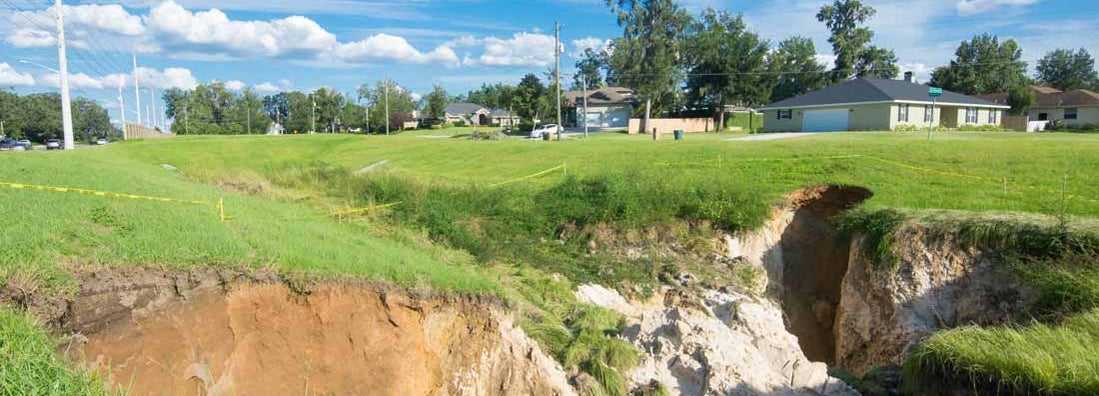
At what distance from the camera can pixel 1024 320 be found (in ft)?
29.9

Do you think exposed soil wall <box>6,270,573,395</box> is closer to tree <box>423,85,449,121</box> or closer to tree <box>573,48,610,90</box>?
tree <box>573,48,610,90</box>

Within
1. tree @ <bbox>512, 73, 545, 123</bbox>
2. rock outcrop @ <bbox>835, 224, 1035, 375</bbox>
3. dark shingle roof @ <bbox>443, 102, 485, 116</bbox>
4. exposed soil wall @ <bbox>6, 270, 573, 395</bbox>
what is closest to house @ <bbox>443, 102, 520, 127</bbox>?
dark shingle roof @ <bbox>443, 102, 485, 116</bbox>

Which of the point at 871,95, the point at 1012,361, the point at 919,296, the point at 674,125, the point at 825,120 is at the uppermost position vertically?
the point at 871,95

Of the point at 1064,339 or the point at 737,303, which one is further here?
the point at 737,303

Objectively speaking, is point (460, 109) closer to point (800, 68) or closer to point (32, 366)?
point (800, 68)

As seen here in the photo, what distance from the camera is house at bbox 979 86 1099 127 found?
49.9m

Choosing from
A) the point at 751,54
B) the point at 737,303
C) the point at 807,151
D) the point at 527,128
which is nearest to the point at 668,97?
the point at 751,54

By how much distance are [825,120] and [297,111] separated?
266 feet

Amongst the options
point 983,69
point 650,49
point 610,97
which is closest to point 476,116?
point 610,97

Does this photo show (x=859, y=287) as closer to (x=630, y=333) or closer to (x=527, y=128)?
(x=630, y=333)

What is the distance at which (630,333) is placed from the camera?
8.75 metres

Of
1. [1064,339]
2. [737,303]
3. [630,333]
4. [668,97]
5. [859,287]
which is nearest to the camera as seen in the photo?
[1064,339]

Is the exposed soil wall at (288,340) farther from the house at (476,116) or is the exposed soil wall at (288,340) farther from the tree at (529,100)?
the house at (476,116)

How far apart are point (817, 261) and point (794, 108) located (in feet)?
118
